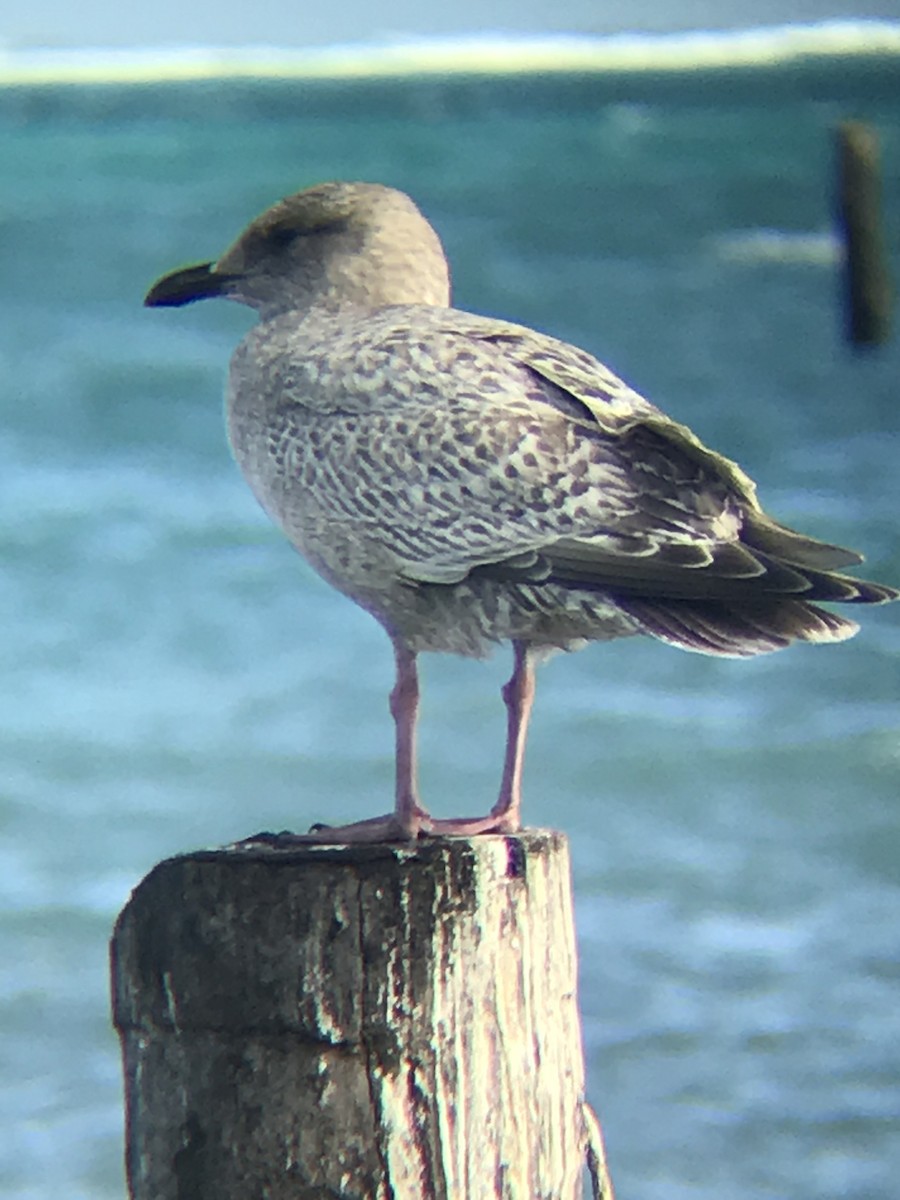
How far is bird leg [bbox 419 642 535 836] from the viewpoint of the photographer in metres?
2.38

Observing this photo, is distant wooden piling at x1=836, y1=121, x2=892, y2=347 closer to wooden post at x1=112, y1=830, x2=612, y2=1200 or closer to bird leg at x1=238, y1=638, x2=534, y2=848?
bird leg at x1=238, y1=638, x2=534, y2=848

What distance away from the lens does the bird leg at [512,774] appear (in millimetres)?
2379

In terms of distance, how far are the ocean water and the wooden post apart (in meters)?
2.65

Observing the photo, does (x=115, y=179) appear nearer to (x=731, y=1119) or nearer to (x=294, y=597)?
(x=294, y=597)

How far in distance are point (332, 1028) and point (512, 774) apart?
0.68 m

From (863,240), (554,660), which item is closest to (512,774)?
(554,660)

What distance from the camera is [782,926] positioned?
201 inches

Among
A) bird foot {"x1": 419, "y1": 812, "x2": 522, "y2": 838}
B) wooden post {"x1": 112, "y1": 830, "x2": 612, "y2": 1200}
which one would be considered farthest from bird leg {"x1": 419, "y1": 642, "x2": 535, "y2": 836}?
A: wooden post {"x1": 112, "y1": 830, "x2": 612, "y2": 1200}

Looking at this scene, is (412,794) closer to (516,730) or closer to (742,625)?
(516,730)

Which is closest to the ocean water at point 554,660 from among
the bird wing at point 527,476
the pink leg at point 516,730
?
the pink leg at point 516,730

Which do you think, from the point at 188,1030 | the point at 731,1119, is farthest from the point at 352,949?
the point at 731,1119

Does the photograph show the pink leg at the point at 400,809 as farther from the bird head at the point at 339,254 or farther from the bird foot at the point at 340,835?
the bird head at the point at 339,254

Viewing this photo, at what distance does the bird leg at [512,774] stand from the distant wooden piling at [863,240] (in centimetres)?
447

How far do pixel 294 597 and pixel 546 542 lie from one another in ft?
12.6
